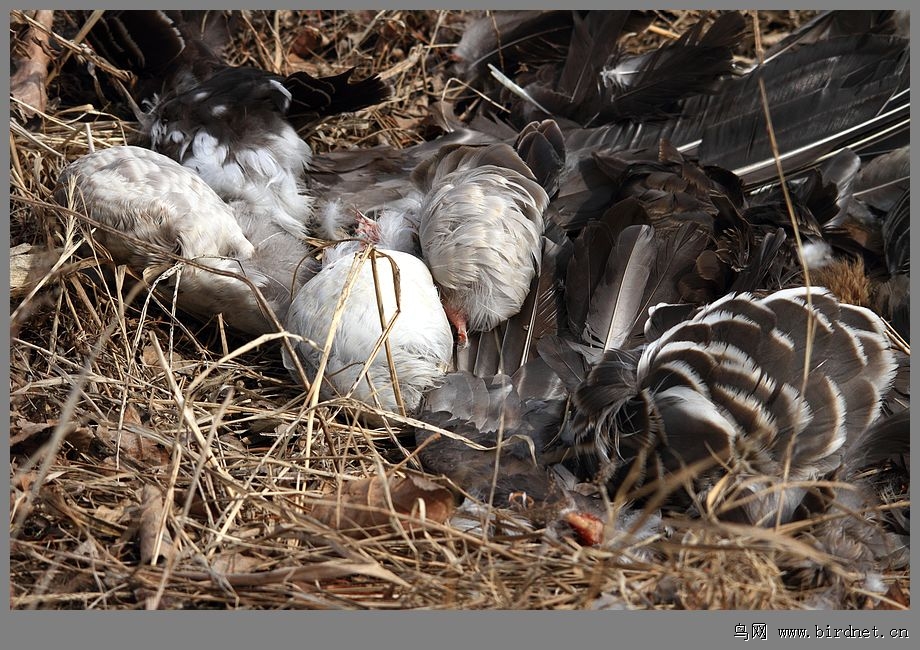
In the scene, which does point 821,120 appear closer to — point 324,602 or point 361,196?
point 361,196

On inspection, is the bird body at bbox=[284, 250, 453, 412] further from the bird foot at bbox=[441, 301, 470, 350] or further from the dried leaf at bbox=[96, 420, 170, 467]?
the dried leaf at bbox=[96, 420, 170, 467]

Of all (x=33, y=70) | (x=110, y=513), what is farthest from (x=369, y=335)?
(x=33, y=70)

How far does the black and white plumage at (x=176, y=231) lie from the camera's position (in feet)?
7.11

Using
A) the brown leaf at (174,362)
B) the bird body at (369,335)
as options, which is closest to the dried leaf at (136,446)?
the brown leaf at (174,362)

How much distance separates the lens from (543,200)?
2.34 meters

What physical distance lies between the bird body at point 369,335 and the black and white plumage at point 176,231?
0.50ft

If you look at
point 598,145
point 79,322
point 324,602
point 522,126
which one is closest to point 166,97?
point 79,322

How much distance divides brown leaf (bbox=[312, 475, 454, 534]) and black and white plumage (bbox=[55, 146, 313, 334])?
0.61 meters

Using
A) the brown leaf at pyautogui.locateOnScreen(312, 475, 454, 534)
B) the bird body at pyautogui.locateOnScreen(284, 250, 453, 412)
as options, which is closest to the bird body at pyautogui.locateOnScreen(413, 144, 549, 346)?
the bird body at pyautogui.locateOnScreen(284, 250, 453, 412)

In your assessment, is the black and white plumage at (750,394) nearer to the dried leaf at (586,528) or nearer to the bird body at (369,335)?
the dried leaf at (586,528)

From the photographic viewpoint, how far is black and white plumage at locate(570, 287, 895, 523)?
5.69 feet

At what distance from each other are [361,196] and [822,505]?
158cm

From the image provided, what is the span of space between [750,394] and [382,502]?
2.66 feet

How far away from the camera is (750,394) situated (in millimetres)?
1774
